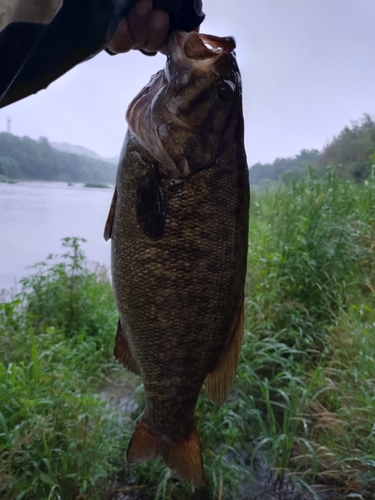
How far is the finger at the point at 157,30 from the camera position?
1.09m

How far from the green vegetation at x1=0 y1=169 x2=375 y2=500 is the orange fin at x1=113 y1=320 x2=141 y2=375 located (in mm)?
724

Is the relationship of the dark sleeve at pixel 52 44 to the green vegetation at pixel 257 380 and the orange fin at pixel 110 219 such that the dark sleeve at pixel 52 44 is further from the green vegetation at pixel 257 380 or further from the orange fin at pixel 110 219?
the green vegetation at pixel 257 380

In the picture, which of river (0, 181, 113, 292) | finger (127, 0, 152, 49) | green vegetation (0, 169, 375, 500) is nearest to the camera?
finger (127, 0, 152, 49)

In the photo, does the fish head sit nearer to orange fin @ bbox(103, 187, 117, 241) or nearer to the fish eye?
the fish eye

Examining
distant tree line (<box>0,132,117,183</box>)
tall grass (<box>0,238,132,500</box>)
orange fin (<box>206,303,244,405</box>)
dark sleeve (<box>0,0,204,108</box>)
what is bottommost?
tall grass (<box>0,238,132,500</box>)

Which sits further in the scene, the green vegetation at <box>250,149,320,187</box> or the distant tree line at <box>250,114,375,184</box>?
the distant tree line at <box>250,114,375,184</box>

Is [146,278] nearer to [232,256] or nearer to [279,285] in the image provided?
[232,256]

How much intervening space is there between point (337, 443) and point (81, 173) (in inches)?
112

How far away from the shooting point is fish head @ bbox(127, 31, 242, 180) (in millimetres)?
1161

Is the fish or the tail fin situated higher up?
the fish

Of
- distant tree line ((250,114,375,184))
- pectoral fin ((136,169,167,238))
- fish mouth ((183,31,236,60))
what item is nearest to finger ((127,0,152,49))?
fish mouth ((183,31,236,60))

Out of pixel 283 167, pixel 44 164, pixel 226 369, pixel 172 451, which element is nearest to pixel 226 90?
pixel 226 369

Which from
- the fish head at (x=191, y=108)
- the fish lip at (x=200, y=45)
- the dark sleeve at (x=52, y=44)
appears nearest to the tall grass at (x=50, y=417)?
the fish head at (x=191, y=108)

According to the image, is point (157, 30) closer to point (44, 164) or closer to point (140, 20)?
point (140, 20)
